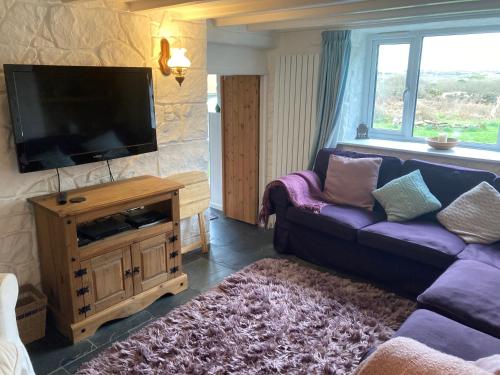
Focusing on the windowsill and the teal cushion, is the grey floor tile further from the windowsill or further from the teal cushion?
the windowsill

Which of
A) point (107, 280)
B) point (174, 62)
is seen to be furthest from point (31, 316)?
point (174, 62)

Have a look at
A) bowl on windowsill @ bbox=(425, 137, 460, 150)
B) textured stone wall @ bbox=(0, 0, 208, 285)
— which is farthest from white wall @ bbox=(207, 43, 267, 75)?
bowl on windowsill @ bbox=(425, 137, 460, 150)

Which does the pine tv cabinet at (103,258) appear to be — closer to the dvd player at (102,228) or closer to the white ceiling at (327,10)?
the dvd player at (102,228)

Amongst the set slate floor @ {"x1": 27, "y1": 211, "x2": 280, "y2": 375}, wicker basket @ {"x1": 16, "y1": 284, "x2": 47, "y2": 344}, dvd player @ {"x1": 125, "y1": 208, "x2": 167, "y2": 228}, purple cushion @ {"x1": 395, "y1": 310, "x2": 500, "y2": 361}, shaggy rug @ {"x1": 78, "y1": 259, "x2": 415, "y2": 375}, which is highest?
dvd player @ {"x1": 125, "y1": 208, "x2": 167, "y2": 228}

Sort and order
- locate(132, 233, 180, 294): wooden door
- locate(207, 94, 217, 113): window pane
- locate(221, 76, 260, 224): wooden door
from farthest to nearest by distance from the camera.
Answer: locate(207, 94, 217, 113): window pane < locate(221, 76, 260, 224): wooden door < locate(132, 233, 180, 294): wooden door

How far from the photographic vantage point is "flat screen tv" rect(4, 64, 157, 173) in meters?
2.29

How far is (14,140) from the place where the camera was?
7.55 ft

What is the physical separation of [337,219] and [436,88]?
168cm

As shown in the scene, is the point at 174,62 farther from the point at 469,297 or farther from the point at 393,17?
the point at 469,297

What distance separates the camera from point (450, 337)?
1.71m

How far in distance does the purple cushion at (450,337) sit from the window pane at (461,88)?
2363 millimetres

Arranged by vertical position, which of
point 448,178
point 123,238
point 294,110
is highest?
point 294,110

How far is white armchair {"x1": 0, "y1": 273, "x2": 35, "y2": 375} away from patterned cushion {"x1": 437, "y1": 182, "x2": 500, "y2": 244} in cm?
273

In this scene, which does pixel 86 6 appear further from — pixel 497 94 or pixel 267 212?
pixel 497 94
